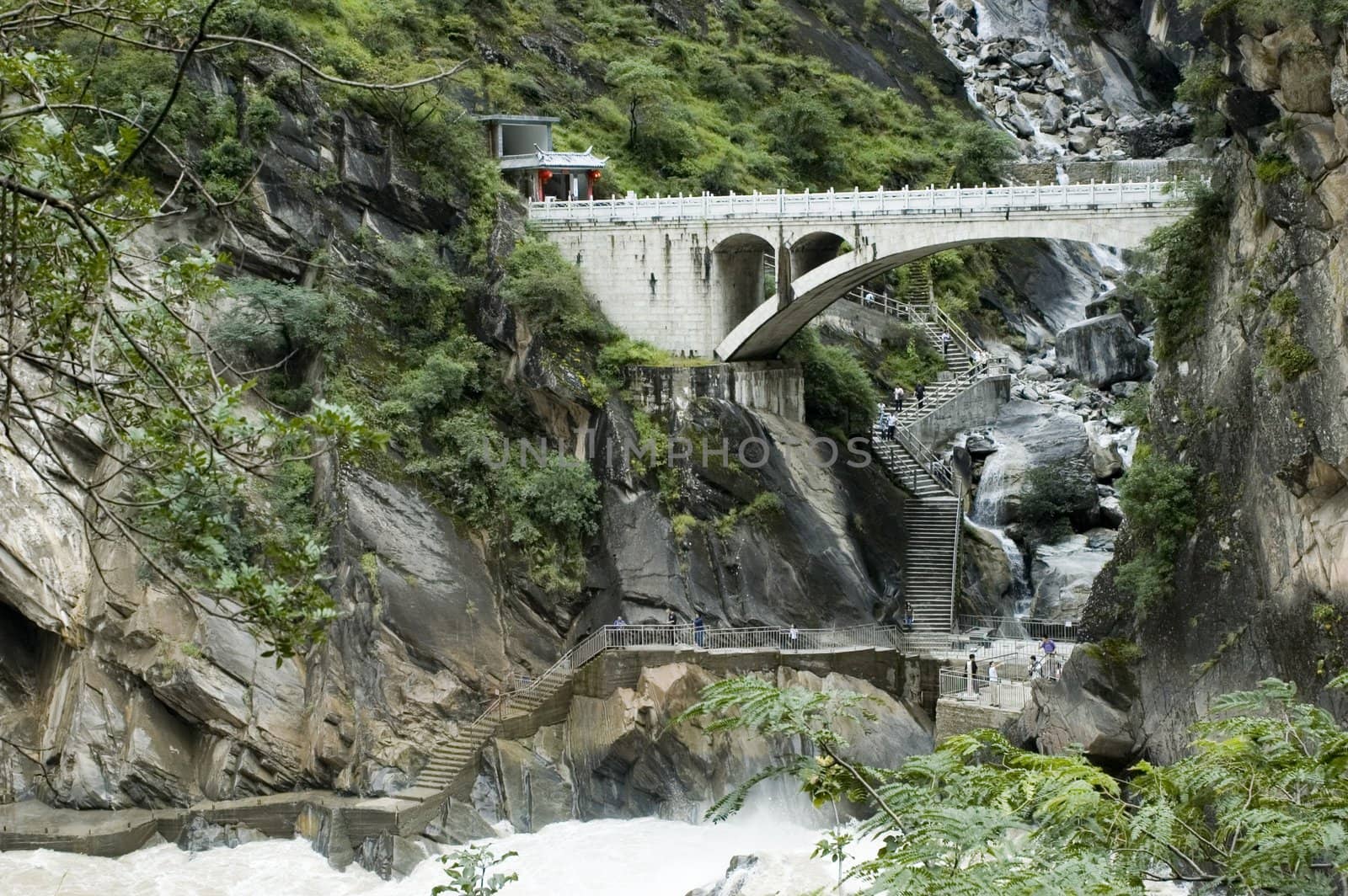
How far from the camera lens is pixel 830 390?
40188mm

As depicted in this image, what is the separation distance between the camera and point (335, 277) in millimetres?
35656

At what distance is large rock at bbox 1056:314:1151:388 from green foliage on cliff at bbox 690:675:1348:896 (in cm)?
3619

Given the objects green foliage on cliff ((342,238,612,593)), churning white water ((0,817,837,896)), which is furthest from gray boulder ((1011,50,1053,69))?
churning white water ((0,817,837,896))

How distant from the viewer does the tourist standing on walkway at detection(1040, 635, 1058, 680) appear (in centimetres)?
3026

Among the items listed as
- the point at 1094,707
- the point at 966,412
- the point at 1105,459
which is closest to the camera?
the point at 1094,707

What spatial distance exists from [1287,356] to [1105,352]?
23058 millimetres

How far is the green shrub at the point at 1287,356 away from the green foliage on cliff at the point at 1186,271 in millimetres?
3322

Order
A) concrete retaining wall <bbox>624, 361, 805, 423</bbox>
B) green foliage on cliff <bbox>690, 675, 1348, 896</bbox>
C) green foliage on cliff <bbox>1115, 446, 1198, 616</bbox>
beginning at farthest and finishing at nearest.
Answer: concrete retaining wall <bbox>624, 361, 805, 423</bbox>
green foliage on cliff <bbox>1115, 446, 1198, 616</bbox>
green foliage on cliff <bbox>690, 675, 1348, 896</bbox>

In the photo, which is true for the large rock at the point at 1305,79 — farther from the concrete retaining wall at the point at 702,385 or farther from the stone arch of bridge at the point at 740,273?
the concrete retaining wall at the point at 702,385

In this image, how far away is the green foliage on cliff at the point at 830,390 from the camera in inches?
1563

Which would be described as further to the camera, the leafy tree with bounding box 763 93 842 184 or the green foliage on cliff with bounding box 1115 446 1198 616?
the leafy tree with bounding box 763 93 842 184

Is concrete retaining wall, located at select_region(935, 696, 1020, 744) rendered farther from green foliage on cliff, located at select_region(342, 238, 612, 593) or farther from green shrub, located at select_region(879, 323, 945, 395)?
green shrub, located at select_region(879, 323, 945, 395)

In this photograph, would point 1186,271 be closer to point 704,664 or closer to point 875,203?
point 875,203

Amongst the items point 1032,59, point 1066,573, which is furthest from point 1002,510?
point 1032,59
